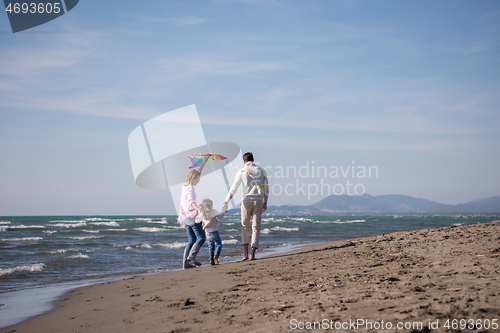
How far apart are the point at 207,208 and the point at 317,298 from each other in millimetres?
3945

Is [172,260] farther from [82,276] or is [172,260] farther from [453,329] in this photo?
[453,329]

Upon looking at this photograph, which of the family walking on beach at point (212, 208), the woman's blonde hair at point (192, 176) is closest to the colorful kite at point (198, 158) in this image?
the family walking on beach at point (212, 208)

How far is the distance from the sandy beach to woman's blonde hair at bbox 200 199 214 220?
1.34 meters

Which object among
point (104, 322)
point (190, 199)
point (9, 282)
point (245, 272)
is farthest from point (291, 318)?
point (9, 282)

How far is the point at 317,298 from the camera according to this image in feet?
10.4

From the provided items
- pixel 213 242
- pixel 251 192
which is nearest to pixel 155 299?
pixel 213 242

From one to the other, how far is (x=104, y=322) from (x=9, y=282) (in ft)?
17.1

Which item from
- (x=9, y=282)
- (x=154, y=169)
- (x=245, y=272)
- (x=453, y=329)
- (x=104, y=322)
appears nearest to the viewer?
(x=453, y=329)

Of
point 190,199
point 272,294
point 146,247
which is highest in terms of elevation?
point 190,199

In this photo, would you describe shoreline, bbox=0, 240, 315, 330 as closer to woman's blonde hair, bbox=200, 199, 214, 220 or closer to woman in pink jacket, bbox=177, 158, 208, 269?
woman in pink jacket, bbox=177, 158, 208, 269

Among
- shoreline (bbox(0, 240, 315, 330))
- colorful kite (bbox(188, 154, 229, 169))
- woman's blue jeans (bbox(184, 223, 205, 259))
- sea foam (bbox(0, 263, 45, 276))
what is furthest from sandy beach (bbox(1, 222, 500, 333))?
sea foam (bbox(0, 263, 45, 276))

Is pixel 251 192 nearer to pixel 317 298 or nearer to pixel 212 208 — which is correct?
pixel 212 208

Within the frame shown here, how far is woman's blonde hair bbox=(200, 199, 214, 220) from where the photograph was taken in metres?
6.75

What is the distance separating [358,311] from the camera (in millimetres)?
2625
